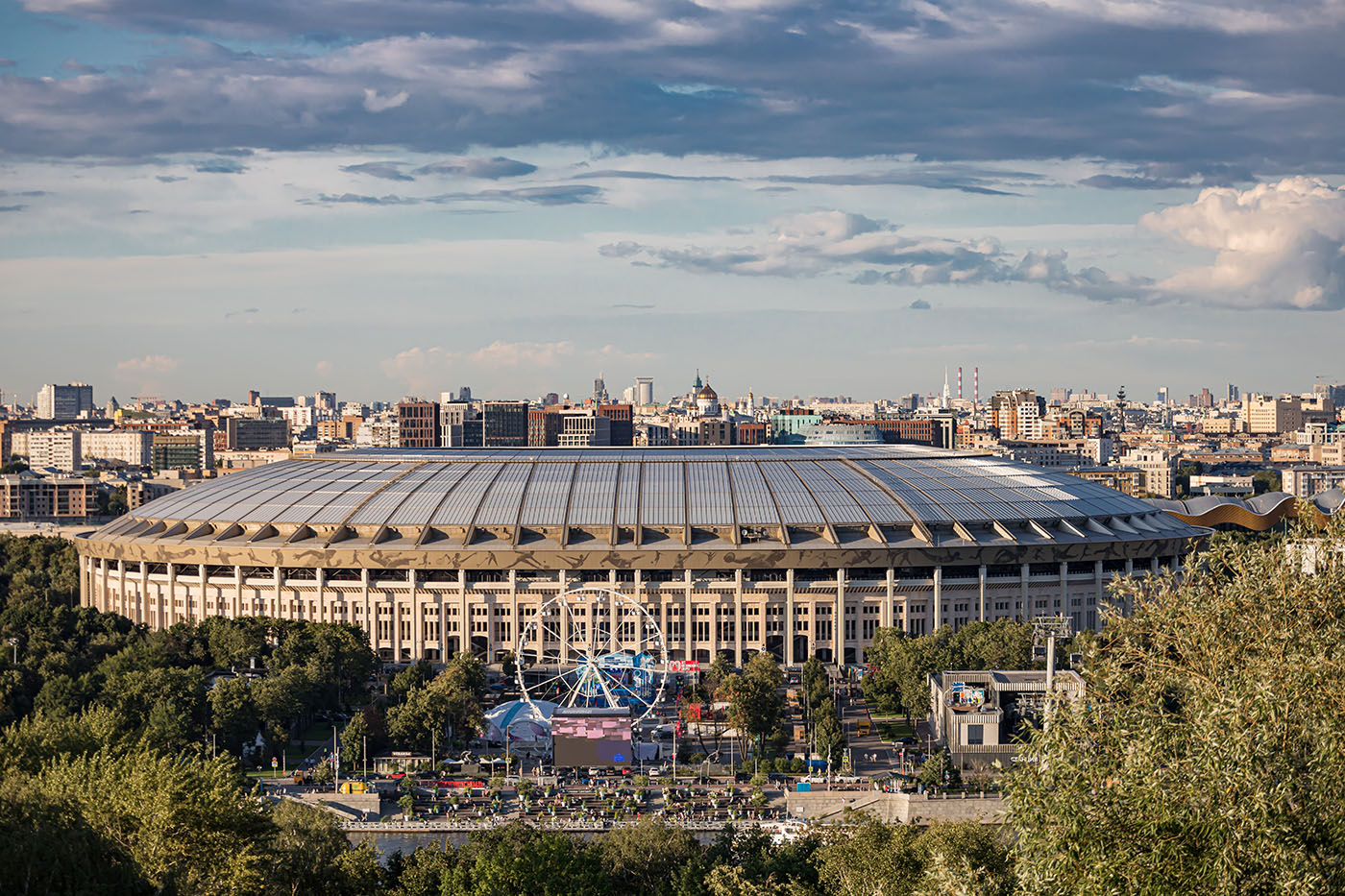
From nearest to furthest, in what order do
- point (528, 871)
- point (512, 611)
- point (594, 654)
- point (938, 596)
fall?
point (528, 871)
point (594, 654)
point (512, 611)
point (938, 596)

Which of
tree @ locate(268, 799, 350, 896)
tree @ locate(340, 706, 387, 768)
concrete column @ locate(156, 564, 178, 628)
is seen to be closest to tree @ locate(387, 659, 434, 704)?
tree @ locate(340, 706, 387, 768)

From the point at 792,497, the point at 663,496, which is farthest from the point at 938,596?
the point at 663,496

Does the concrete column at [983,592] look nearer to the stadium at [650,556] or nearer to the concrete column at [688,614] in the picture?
the stadium at [650,556]

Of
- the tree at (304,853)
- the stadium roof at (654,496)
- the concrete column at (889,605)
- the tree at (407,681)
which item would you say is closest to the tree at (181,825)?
the tree at (304,853)

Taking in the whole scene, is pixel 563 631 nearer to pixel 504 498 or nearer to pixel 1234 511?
pixel 504 498

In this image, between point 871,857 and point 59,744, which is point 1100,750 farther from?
point 59,744

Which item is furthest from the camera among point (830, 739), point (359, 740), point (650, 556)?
point (650, 556)

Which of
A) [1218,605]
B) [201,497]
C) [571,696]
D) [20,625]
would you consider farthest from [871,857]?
[201,497]

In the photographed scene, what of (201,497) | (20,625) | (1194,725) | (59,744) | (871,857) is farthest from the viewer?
(201,497)
